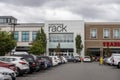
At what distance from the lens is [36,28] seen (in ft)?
312

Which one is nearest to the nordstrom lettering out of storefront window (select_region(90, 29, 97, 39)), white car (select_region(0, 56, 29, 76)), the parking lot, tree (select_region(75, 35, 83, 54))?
tree (select_region(75, 35, 83, 54))

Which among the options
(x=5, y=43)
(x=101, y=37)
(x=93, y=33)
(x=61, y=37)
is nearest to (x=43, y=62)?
(x=5, y=43)

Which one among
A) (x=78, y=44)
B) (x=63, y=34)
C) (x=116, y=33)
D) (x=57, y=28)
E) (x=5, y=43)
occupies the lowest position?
(x=78, y=44)

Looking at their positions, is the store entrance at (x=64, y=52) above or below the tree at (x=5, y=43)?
below

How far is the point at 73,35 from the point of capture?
9431cm

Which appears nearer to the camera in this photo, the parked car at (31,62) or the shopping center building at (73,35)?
the parked car at (31,62)

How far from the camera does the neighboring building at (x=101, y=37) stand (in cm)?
9300

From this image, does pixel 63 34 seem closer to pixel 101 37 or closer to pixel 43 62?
pixel 101 37

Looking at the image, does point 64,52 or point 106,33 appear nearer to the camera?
point 106,33

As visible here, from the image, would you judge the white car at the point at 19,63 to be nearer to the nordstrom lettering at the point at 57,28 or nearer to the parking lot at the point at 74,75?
the parking lot at the point at 74,75

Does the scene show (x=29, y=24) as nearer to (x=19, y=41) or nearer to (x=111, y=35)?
(x=19, y=41)

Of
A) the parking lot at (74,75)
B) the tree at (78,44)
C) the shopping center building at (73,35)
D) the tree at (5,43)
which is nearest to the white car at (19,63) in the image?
the parking lot at (74,75)

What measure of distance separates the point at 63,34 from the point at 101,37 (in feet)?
32.0

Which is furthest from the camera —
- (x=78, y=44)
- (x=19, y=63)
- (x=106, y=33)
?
(x=106, y=33)
